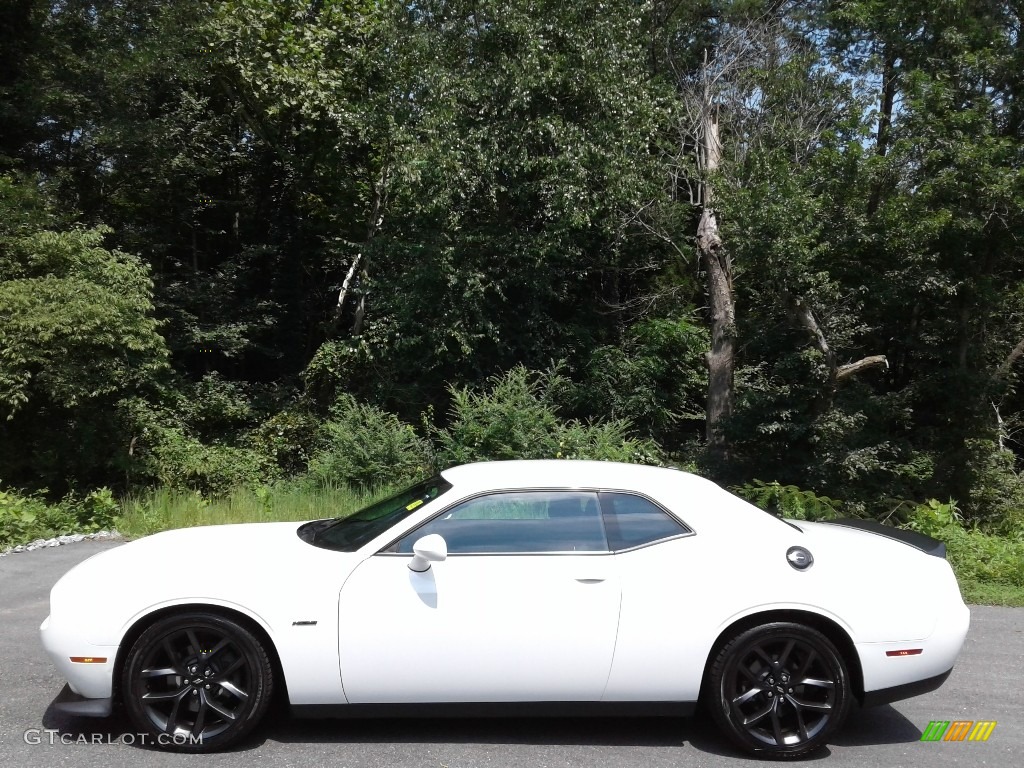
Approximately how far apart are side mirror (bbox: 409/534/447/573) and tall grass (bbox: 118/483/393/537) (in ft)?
22.5

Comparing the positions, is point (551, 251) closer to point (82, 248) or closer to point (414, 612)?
point (82, 248)

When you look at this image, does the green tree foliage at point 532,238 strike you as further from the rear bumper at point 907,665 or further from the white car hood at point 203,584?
the white car hood at point 203,584

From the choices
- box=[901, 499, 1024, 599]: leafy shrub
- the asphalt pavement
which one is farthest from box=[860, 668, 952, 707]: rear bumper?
box=[901, 499, 1024, 599]: leafy shrub

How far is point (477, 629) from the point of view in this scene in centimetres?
423

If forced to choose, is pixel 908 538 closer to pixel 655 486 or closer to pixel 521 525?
pixel 655 486

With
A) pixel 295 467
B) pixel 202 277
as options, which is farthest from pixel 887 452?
pixel 202 277

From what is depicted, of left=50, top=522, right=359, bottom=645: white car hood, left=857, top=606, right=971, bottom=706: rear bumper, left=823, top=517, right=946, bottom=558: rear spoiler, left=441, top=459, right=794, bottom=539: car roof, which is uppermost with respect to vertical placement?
left=441, top=459, right=794, bottom=539: car roof

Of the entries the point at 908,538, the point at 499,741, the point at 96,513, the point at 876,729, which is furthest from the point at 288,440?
the point at 876,729

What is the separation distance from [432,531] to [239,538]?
1.24 meters

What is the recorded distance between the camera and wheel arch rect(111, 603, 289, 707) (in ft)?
13.8

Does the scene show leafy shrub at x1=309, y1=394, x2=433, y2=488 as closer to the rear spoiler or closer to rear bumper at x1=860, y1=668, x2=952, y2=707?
the rear spoiler

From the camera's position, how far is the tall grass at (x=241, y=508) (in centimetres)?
1073

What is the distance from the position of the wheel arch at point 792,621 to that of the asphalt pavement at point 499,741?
37 centimetres

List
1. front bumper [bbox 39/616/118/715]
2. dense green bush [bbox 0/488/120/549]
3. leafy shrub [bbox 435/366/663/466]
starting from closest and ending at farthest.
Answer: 1. front bumper [bbox 39/616/118/715]
2. dense green bush [bbox 0/488/120/549]
3. leafy shrub [bbox 435/366/663/466]
